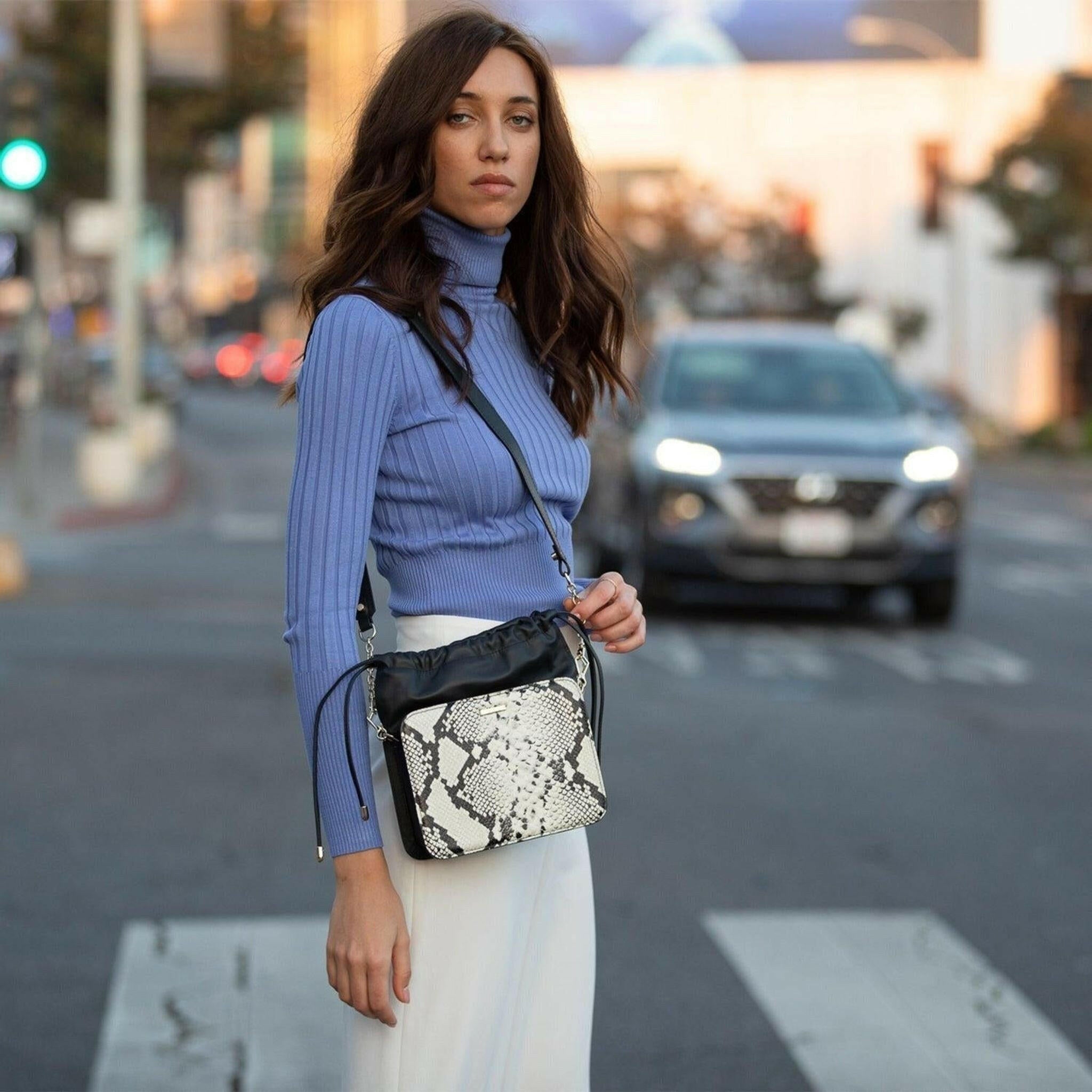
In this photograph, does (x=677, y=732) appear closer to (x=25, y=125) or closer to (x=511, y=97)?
(x=511, y=97)

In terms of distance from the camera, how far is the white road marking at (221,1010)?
446 cm

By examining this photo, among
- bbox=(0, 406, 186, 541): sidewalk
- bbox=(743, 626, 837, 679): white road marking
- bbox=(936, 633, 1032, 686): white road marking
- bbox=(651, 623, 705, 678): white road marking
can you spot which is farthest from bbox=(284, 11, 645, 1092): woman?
bbox=(0, 406, 186, 541): sidewalk

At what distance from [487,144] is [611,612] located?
62cm

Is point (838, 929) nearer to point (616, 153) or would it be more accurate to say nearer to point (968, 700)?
point (968, 700)

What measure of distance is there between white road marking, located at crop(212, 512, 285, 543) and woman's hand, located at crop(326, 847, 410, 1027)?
1480 cm

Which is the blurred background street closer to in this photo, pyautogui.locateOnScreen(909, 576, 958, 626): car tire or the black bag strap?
pyautogui.locateOnScreen(909, 576, 958, 626): car tire

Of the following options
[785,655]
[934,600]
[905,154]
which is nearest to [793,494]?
[934,600]

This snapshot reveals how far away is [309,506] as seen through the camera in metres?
2.58

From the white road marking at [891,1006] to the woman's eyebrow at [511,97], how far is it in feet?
7.83

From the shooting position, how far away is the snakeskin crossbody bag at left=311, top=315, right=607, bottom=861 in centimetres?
259

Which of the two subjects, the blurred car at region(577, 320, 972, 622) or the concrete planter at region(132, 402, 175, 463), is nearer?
the blurred car at region(577, 320, 972, 622)

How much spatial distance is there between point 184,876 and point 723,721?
332 cm

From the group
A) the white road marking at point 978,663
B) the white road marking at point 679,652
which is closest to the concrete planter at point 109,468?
the white road marking at point 679,652

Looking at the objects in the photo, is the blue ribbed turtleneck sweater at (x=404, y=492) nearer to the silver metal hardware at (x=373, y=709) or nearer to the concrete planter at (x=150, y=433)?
the silver metal hardware at (x=373, y=709)
